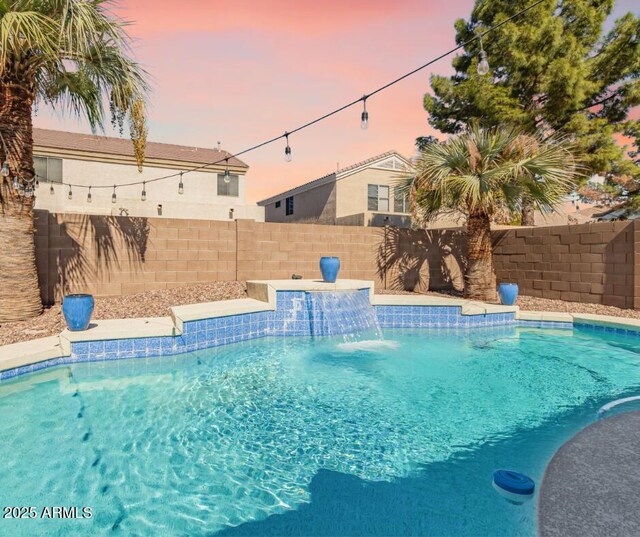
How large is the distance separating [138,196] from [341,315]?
1431 cm

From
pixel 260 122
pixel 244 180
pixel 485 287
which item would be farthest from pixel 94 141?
pixel 485 287

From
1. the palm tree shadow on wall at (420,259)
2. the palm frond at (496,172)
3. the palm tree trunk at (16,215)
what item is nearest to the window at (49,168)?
the palm tree trunk at (16,215)

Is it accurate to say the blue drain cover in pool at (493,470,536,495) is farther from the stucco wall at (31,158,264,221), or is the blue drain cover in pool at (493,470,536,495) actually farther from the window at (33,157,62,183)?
the window at (33,157,62,183)

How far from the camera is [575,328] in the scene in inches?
364

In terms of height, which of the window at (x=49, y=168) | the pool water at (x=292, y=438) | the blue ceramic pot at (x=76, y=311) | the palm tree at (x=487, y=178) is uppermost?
the window at (x=49, y=168)

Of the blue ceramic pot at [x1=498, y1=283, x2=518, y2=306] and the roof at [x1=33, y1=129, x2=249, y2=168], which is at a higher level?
the roof at [x1=33, y1=129, x2=249, y2=168]

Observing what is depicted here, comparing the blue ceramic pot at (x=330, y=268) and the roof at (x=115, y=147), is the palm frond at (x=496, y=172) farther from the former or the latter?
the roof at (x=115, y=147)

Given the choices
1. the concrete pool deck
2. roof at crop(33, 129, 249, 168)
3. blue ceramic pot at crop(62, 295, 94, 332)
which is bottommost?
the concrete pool deck

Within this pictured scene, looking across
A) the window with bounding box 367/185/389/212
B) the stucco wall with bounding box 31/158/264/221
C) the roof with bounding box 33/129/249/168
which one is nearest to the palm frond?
the roof with bounding box 33/129/249/168

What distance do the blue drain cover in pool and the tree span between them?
1315 centimetres

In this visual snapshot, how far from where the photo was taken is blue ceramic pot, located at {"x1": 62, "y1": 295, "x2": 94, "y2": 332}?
242 inches

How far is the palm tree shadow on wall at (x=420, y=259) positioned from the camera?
12.8 meters

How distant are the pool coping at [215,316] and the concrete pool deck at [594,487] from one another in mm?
5517

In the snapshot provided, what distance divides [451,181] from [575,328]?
4559mm
